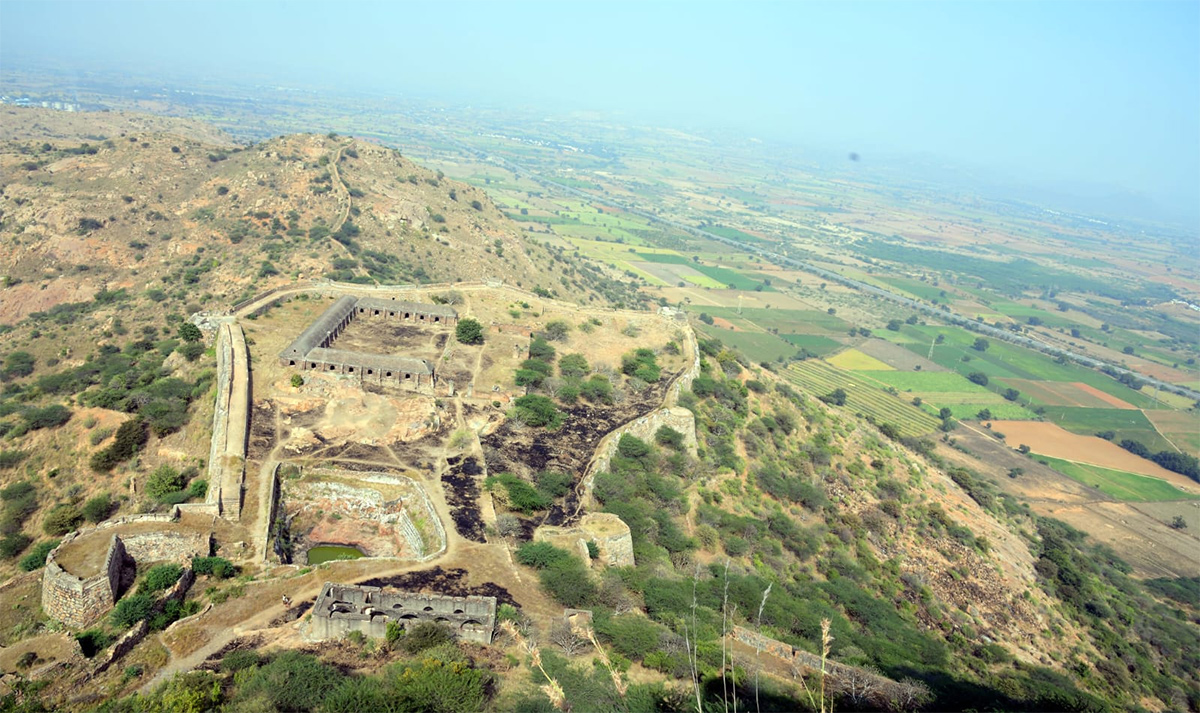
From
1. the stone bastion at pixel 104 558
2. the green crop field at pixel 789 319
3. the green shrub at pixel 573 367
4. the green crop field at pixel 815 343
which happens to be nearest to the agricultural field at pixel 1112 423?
the green crop field at pixel 815 343

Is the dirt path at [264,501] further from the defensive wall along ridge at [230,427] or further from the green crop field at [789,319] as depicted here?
the green crop field at [789,319]

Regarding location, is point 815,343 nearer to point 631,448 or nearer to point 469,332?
point 469,332

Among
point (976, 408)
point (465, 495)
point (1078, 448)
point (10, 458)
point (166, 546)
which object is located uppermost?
point (465, 495)

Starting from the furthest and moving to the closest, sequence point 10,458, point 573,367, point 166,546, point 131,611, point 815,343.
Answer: point 815,343 < point 573,367 < point 10,458 < point 166,546 < point 131,611

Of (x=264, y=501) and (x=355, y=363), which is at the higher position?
(x=355, y=363)

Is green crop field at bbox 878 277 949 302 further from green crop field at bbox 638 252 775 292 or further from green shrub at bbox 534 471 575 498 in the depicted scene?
green shrub at bbox 534 471 575 498

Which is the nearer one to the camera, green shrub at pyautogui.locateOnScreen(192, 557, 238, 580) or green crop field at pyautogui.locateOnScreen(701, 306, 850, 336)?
green shrub at pyautogui.locateOnScreen(192, 557, 238, 580)

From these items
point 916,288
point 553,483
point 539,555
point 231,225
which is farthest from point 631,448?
point 916,288

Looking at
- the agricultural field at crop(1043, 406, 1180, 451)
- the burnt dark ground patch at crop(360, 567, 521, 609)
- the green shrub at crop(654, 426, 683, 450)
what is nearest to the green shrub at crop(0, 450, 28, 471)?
the burnt dark ground patch at crop(360, 567, 521, 609)
